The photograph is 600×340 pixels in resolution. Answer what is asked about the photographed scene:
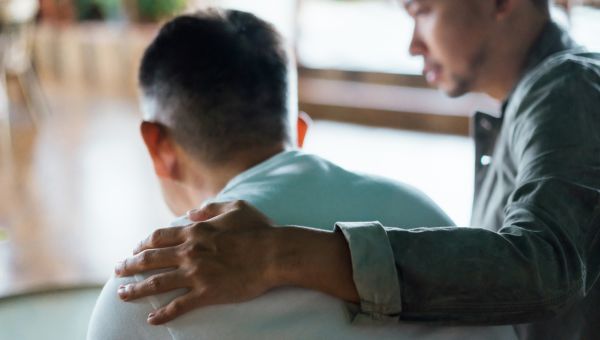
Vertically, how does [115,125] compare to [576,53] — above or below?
below

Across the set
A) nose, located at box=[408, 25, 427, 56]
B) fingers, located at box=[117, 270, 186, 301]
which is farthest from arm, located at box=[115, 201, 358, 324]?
nose, located at box=[408, 25, 427, 56]

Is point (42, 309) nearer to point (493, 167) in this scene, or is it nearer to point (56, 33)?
point (493, 167)

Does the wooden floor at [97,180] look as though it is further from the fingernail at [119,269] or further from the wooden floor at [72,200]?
the fingernail at [119,269]

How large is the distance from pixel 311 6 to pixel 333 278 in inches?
246

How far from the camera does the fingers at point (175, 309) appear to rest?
75cm

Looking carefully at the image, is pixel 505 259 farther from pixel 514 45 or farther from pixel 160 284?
pixel 514 45

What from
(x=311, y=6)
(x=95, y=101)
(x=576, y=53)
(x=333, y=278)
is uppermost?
(x=576, y=53)

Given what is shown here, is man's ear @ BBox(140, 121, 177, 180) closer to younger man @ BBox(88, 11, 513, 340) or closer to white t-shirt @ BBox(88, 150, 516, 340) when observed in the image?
younger man @ BBox(88, 11, 513, 340)

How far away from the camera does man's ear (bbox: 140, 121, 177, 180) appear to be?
1.07m

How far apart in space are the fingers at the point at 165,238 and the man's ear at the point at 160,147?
11.2 inches

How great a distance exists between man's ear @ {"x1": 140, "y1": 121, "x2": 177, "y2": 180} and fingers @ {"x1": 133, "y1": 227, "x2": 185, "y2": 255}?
0.93ft

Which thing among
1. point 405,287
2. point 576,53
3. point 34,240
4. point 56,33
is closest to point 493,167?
point 576,53

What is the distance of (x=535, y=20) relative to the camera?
1293mm

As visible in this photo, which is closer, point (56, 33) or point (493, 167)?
point (493, 167)
